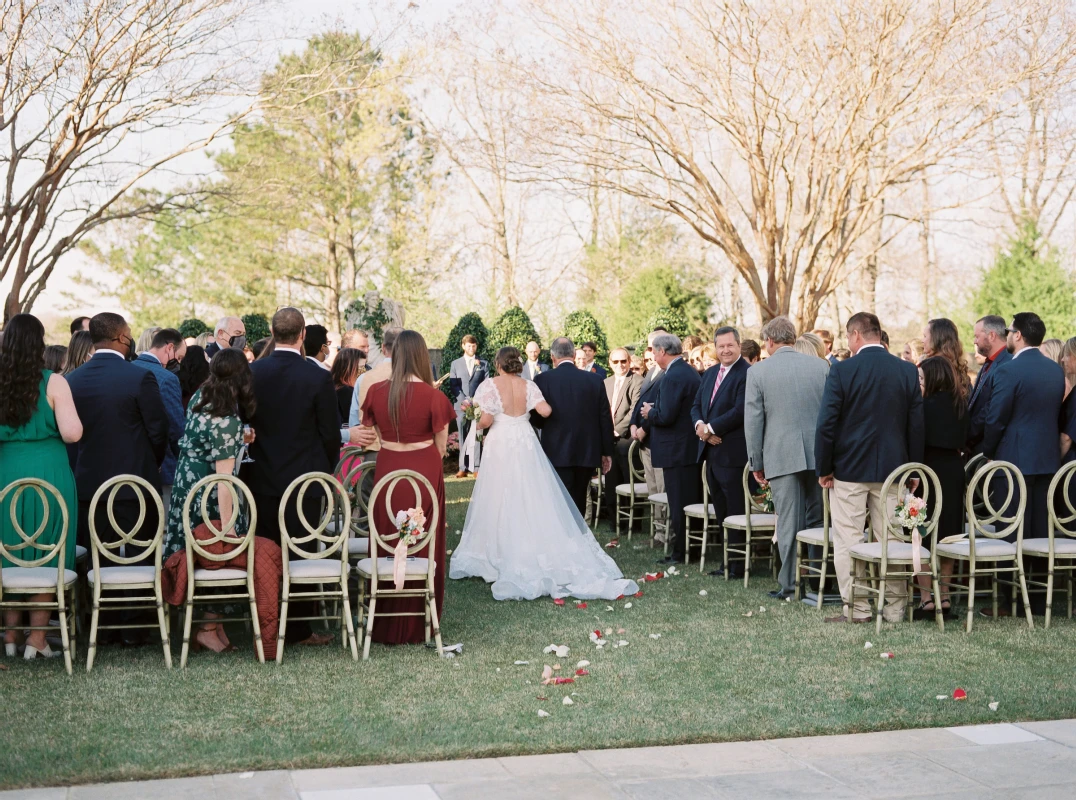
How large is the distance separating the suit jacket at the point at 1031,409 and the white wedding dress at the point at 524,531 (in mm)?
2944

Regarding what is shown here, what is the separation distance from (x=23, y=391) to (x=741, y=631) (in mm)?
4660

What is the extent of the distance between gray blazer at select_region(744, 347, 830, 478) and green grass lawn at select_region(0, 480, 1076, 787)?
4.02ft

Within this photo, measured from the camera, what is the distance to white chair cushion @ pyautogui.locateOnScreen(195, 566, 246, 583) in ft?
20.7

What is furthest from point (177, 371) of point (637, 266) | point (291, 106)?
point (637, 266)

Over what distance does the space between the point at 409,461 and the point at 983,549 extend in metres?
3.82

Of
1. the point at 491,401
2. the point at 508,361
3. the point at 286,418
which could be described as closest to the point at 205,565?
the point at 286,418

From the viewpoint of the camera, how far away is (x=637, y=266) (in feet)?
99.9

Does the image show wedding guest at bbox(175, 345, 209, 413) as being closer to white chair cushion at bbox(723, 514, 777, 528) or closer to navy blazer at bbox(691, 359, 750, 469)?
navy blazer at bbox(691, 359, 750, 469)

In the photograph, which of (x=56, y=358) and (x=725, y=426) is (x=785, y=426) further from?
(x=56, y=358)

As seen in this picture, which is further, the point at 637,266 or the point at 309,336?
the point at 637,266

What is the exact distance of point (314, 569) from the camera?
644 centimetres

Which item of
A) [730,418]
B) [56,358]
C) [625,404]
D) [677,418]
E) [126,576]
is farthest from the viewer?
[625,404]

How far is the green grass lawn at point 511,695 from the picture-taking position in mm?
4793

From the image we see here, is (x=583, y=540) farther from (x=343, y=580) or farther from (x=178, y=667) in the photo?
(x=178, y=667)
